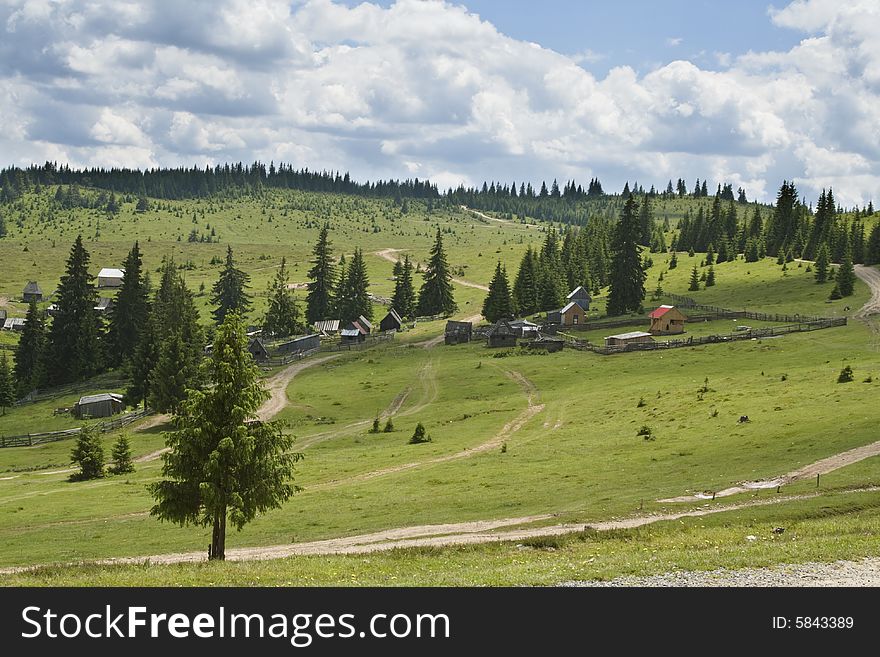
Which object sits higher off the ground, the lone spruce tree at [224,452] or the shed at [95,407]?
the lone spruce tree at [224,452]

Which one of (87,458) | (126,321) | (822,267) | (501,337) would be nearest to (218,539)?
(87,458)

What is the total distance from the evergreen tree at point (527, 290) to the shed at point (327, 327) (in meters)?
29.9

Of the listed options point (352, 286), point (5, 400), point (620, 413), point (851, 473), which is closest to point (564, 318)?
point (352, 286)

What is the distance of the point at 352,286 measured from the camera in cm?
14525

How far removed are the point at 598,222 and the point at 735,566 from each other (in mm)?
176230

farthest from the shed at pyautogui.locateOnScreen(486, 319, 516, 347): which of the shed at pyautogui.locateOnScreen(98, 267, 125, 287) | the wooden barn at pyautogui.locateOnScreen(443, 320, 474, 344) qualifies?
the shed at pyautogui.locateOnScreen(98, 267, 125, 287)

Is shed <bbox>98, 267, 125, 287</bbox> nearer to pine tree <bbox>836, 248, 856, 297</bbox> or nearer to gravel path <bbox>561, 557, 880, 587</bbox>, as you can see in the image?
pine tree <bbox>836, 248, 856, 297</bbox>

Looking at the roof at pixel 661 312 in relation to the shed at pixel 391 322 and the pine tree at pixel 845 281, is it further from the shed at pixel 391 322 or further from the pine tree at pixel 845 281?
the shed at pixel 391 322

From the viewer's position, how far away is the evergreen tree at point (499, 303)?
134 metres

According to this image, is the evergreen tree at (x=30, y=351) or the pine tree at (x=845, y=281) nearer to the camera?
the evergreen tree at (x=30, y=351)

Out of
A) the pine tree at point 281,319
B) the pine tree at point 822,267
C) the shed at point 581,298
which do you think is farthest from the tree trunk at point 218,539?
the pine tree at point 822,267

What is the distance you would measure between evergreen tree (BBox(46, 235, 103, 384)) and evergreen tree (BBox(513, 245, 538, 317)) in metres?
65.2

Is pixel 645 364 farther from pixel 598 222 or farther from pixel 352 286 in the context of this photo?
pixel 598 222

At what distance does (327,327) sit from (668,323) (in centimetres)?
5519
